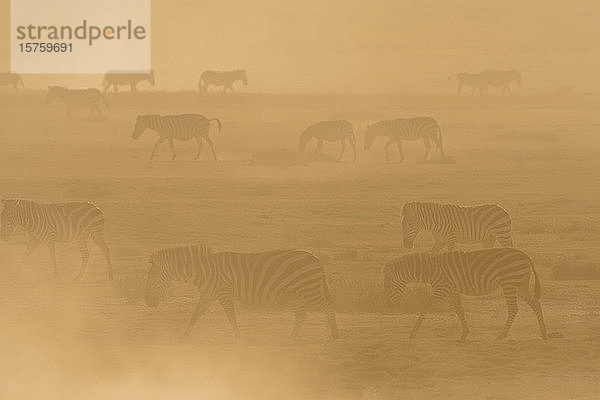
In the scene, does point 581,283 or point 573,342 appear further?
point 581,283

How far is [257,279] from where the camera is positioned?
14.9m

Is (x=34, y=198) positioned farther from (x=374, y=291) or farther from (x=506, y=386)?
(x=506, y=386)

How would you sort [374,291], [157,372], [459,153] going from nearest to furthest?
[157,372] → [374,291] → [459,153]

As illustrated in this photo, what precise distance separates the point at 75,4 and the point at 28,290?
233 feet

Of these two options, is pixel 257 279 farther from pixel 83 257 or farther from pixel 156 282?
pixel 83 257

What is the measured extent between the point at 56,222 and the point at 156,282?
4.50 meters

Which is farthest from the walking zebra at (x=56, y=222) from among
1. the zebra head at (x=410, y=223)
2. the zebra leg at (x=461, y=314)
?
the zebra leg at (x=461, y=314)

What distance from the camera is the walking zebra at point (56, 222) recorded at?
1942cm

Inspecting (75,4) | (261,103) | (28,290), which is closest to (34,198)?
(28,290)

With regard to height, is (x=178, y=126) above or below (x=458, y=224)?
above

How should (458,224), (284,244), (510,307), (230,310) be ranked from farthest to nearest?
(284,244) < (458,224) < (510,307) < (230,310)

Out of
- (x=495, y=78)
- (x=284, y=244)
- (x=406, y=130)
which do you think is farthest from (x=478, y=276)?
(x=495, y=78)

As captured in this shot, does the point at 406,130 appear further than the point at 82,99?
No

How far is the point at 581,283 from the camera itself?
18766 mm
